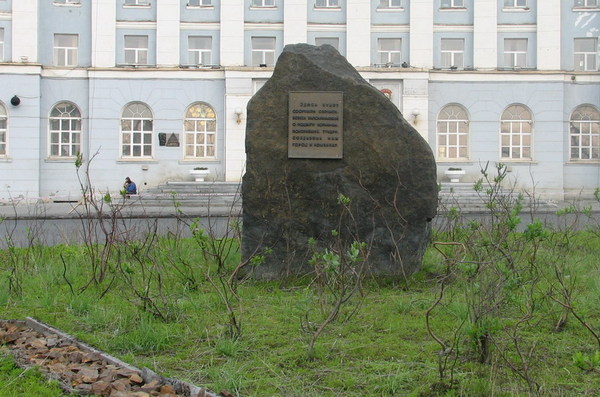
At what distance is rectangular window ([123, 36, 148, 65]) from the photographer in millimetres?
32094

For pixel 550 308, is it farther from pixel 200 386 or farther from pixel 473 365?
pixel 200 386

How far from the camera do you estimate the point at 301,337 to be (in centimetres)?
502

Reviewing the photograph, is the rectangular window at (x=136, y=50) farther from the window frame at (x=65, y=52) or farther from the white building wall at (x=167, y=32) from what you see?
the window frame at (x=65, y=52)

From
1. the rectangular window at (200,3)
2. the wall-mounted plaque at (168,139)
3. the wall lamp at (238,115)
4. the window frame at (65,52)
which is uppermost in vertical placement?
the rectangular window at (200,3)

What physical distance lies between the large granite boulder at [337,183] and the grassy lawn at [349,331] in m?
0.40

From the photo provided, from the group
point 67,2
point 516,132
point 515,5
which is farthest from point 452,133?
point 67,2

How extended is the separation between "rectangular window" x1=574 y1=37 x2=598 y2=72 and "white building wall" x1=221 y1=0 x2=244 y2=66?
50.0 feet

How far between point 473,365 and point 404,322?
49.2 inches

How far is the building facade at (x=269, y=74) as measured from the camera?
31.5 meters

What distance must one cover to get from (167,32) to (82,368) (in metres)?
29.0

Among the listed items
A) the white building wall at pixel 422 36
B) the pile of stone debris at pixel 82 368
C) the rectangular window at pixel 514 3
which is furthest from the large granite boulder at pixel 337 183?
the rectangular window at pixel 514 3

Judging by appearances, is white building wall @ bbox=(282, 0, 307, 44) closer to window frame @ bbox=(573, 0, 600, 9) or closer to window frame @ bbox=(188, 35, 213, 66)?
window frame @ bbox=(188, 35, 213, 66)

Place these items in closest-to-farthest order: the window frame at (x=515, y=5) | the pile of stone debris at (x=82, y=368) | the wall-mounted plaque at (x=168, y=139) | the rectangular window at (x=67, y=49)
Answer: the pile of stone debris at (x=82, y=368) < the wall-mounted plaque at (x=168, y=139) < the rectangular window at (x=67, y=49) < the window frame at (x=515, y=5)

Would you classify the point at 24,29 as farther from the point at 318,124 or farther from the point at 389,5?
the point at 318,124
